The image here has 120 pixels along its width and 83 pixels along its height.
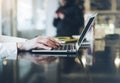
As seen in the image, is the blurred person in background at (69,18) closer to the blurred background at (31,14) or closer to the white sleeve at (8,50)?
the blurred background at (31,14)

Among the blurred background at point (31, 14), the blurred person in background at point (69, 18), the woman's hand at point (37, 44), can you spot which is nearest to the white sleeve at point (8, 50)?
the woman's hand at point (37, 44)

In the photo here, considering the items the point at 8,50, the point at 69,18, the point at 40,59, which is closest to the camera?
the point at 40,59

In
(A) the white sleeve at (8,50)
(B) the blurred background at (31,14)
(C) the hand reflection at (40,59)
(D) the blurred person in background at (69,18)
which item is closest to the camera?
(C) the hand reflection at (40,59)

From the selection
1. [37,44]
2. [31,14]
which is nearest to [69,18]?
[31,14]

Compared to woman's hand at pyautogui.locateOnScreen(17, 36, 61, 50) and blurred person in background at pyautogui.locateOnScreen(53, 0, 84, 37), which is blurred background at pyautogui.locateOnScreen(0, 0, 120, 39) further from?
woman's hand at pyautogui.locateOnScreen(17, 36, 61, 50)

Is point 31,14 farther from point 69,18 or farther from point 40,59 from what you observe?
point 40,59

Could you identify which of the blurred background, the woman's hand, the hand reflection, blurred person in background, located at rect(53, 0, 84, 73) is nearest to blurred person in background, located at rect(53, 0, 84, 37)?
blurred person in background, located at rect(53, 0, 84, 73)

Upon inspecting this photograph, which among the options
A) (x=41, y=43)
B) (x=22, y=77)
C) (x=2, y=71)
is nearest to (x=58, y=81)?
(x=22, y=77)

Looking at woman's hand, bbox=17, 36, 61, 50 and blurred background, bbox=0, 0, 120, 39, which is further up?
blurred background, bbox=0, 0, 120, 39

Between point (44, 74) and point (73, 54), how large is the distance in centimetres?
46

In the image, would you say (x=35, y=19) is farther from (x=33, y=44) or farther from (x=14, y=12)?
(x=33, y=44)

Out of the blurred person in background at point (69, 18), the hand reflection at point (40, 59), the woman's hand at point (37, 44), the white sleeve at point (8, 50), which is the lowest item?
the hand reflection at point (40, 59)

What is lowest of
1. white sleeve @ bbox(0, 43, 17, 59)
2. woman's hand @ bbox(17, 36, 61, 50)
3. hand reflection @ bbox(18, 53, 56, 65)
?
hand reflection @ bbox(18, 53, 56, 65)

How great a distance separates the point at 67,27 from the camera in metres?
3.62
